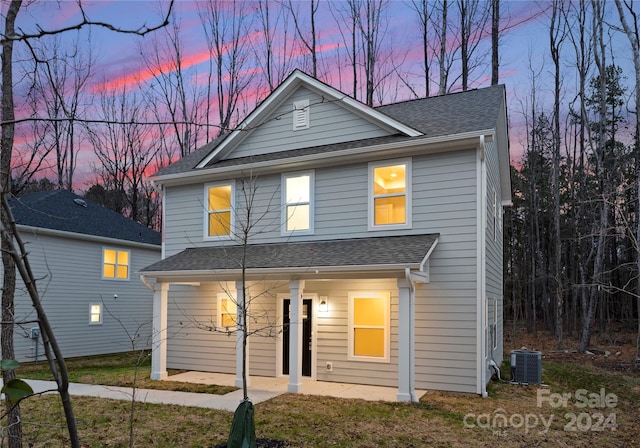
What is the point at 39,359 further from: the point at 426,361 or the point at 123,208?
the point at 123,208

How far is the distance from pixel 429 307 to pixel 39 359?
13021mm

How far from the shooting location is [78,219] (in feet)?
59.4

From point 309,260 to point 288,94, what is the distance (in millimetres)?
4758

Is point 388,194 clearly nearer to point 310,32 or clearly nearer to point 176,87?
point 310,32

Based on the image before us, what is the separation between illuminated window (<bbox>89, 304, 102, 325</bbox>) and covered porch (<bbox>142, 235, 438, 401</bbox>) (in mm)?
6337

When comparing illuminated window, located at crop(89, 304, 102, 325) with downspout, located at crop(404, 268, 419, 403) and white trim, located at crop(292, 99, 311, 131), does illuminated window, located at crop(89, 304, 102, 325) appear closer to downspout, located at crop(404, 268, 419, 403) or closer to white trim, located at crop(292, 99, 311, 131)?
white trim, located at crop(292, 99, 311, 131)

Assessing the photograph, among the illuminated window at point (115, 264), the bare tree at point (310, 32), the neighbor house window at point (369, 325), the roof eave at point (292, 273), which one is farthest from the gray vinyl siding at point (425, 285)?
the bare tree at point (310, 32)

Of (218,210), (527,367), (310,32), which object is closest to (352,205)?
(218,210)

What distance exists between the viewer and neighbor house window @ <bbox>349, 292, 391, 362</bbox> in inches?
431

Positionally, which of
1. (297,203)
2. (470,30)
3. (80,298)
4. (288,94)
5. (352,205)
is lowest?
(80,298)

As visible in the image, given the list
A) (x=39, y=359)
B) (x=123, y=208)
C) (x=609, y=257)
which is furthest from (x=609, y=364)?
(x=123, y=208)

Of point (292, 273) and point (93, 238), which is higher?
point (93, 238)

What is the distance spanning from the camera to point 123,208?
31.6 metres

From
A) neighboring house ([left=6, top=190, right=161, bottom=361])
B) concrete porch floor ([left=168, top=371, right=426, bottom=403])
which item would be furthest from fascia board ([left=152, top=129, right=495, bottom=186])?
neighboring house ([left=6, top=190, right=161, bottom=361])
